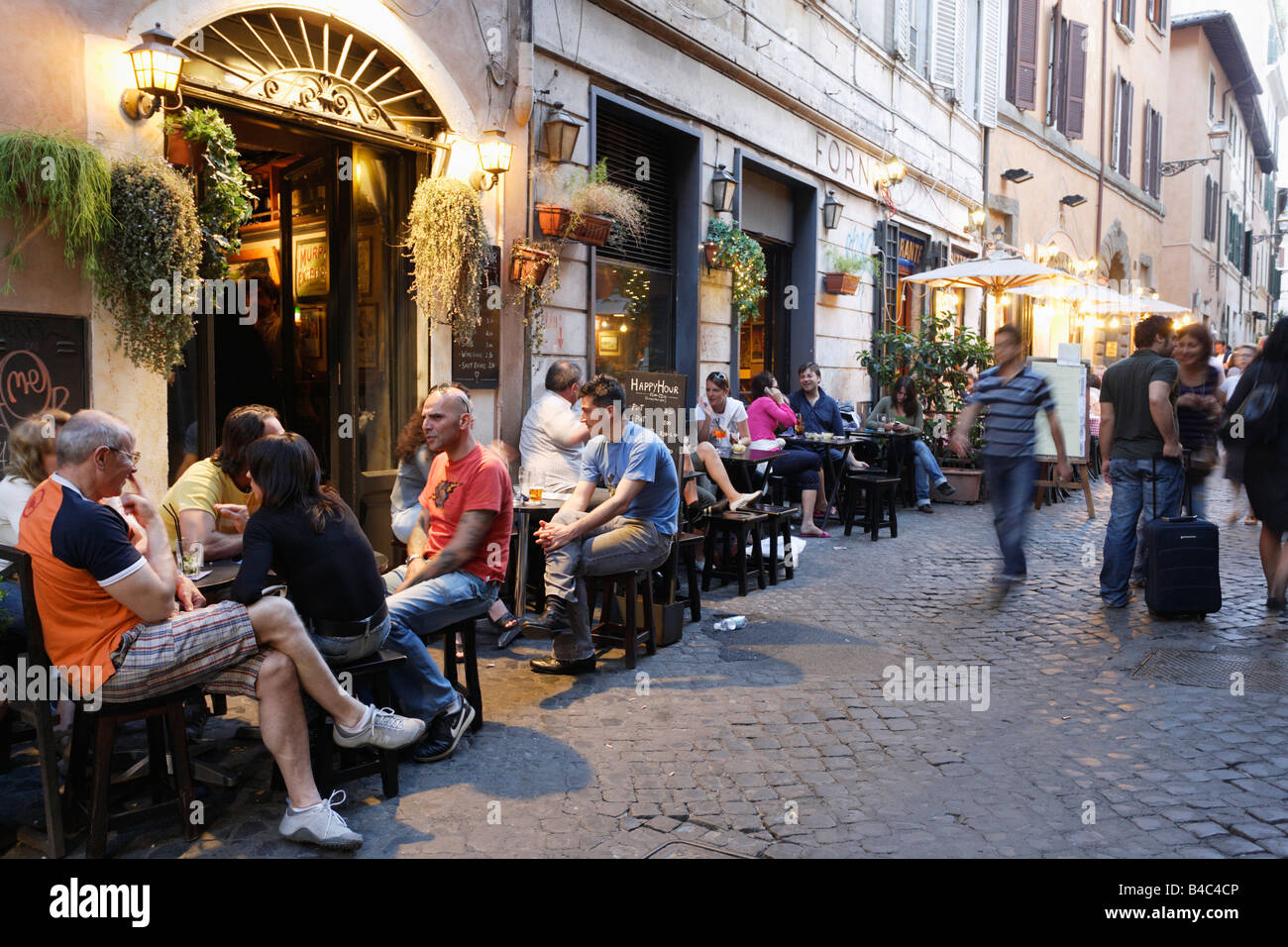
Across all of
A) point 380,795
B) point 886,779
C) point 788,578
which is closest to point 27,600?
point 380,795

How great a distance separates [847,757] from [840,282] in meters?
9.95

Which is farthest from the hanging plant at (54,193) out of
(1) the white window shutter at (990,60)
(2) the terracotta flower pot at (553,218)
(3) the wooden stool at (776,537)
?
(1) the white window shutter at (990,60)

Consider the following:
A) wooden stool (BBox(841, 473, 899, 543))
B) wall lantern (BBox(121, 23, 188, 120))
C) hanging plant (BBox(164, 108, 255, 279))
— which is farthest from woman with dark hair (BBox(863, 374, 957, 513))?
wall lantern (BBox(121, 23, 188, 120))

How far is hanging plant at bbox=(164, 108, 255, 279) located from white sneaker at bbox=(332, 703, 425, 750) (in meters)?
2.96

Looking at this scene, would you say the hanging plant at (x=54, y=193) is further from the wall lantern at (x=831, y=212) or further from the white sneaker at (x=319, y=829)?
the wall lantern at (x=831, y=212)

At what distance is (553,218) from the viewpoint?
818 centimetres

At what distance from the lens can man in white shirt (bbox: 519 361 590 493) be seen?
679 centimetres

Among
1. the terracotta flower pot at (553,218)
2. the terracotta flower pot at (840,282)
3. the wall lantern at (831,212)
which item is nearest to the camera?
the terracotta flower pot at (553,218)

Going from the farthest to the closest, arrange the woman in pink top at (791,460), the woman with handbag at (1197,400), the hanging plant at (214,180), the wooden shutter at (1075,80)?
the wooden shutter at (1075,80) → the woman in pink top at (791,460) → the woman with handbag at (1197,400) → the hanging plant at (214,180)

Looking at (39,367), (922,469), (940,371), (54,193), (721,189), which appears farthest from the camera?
(940,371)

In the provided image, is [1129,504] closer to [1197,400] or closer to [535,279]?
[1197,400]

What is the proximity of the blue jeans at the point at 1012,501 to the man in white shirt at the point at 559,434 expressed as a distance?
2653 mm

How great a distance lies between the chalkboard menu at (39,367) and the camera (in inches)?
192

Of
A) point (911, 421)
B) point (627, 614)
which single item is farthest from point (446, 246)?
point (911, 421)
